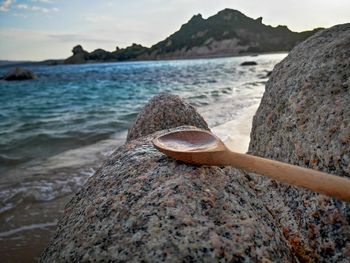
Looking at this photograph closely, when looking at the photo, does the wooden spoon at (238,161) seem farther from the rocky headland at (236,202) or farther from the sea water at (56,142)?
the sea water at (56,142)

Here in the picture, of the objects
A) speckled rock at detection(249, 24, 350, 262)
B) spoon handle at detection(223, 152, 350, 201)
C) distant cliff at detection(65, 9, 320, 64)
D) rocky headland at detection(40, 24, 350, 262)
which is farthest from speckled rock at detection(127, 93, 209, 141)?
distant cliff at detection(65, 9, 320, 64)

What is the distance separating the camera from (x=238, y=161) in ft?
5.27

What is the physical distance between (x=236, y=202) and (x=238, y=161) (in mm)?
217

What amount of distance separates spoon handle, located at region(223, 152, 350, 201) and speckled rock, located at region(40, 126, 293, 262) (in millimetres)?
155

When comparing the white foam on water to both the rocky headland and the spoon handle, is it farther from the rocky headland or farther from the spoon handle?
the spoon handle

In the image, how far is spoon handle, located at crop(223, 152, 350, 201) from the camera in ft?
4.25

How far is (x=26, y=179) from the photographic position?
16.4 feet

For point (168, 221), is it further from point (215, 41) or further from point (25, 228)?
point (215, 41)

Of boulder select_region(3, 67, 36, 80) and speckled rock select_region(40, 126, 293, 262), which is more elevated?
speckled rock select_region(40, 126, 293, 262)

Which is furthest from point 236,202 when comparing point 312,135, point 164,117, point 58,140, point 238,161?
point 58,140

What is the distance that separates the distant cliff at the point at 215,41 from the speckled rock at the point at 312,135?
116 m

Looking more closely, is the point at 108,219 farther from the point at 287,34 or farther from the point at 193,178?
the point at 287,34

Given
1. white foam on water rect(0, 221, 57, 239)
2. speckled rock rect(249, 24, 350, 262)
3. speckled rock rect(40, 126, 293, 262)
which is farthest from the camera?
white foam on water rect(0, 221, 57, 239)

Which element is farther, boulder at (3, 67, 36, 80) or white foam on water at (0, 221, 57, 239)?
boulder at (3, 67, 36, 80)
